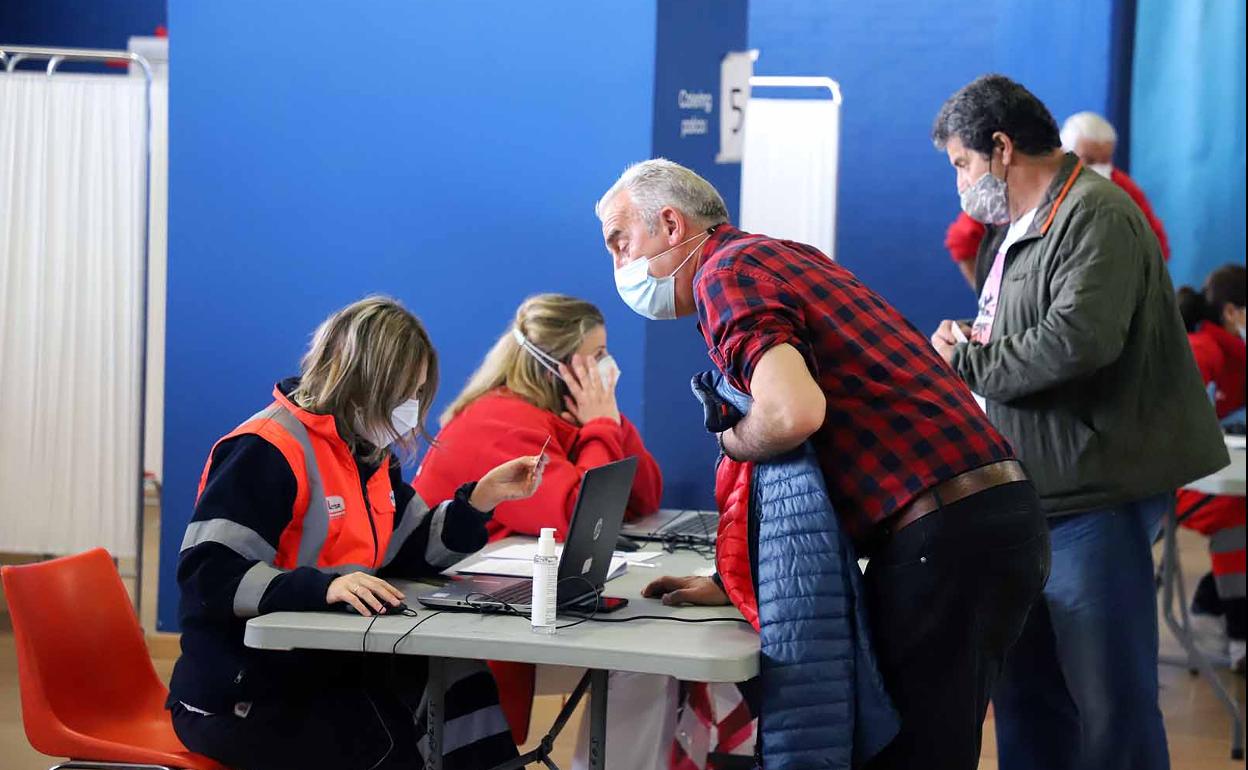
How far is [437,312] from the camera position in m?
3.81

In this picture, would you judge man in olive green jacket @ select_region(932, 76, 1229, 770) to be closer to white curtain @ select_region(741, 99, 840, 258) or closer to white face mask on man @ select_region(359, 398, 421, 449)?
white face mask on man @ select_region(359, 398, 421, 449)

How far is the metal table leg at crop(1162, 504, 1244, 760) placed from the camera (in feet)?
12.3

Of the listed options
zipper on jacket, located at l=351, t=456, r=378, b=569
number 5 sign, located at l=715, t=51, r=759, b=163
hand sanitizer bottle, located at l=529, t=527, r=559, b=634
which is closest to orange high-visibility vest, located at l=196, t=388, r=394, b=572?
zipper on jacket, located at l=351, t=456, r=378, b=569

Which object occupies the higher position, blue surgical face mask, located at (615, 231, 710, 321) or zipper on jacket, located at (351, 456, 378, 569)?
blue surgical face mask, located at (615, 231, 710, 321)

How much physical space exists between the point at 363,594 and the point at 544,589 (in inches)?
10.5

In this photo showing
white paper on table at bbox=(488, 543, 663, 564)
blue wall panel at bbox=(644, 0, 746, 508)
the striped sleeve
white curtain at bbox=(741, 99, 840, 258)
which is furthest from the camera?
white curtain at bbox=(741, 99, 840, 258)

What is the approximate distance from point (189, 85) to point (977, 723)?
2.84 meters

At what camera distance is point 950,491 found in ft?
6.15

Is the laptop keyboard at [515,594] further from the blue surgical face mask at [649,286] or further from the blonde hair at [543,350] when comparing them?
the blonde hair at [543,350]

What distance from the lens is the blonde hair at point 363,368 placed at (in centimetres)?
222

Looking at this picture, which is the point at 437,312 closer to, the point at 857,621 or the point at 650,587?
the point at 650,587

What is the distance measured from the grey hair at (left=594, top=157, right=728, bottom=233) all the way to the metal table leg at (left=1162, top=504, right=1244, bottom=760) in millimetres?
2482

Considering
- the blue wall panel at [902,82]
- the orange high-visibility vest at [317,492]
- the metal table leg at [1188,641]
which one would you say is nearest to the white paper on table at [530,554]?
the orange high-visibility vest at [317,492]

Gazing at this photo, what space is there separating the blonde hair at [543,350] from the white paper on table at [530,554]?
46cm
